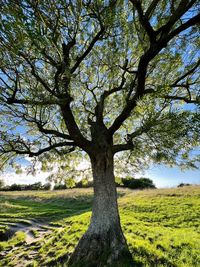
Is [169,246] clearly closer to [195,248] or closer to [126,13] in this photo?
[195,248]

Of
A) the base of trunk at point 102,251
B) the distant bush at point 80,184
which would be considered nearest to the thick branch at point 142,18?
the base of trunk at point 102,251

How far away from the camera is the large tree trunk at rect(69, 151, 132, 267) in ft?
34.2

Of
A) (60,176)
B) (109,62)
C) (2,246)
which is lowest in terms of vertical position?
(2,246)

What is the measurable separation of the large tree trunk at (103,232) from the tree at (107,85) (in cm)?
4

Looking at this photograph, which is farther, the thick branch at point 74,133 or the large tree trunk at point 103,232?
the thick branch at point 74,133

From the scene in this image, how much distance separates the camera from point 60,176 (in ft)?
56.5

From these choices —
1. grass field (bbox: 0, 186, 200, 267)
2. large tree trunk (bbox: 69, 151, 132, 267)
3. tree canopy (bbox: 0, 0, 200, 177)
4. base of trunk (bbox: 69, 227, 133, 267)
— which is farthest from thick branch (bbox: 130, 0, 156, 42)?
grass field (bbox: 0, 186, 200, 267)

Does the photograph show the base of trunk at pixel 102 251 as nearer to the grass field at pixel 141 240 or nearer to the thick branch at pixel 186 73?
the grass field at pixel 141 240

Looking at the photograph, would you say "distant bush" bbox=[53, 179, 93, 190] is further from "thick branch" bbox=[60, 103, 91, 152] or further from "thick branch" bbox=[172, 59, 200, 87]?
"thick branch" bbox=[172, 59, 200, 87]

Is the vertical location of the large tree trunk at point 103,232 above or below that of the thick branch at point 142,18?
below

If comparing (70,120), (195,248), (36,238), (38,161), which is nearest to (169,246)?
(195,248)

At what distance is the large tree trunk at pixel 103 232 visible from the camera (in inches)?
410

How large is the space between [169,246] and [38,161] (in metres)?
9.11

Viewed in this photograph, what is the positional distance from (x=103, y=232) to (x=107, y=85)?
8.40 m
